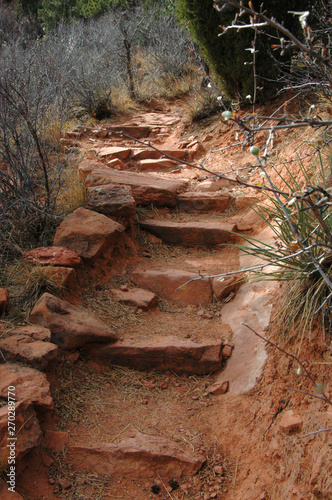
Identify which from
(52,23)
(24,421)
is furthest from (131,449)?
(52,23)

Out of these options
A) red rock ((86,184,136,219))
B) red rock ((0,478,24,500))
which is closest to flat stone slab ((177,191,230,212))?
red rock ((86,184,136,219))

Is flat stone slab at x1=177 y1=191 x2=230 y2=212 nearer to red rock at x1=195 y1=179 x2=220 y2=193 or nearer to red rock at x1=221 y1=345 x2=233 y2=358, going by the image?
red rock at x1=195 y1=179 x2=220 y2=193

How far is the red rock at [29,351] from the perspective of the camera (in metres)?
2.58

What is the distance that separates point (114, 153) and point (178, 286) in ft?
10.3

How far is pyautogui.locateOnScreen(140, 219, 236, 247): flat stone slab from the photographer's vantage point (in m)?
4.38

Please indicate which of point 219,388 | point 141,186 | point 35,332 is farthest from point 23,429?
point 141,186

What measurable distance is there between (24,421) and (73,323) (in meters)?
0.88

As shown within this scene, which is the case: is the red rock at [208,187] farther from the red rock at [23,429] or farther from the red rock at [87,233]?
the red rock at [23,429]

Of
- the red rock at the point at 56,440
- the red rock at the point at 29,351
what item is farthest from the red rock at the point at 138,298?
the red rock at the point at 56,440

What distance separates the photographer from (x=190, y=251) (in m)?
4.45

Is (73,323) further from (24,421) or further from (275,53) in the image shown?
(275,53)

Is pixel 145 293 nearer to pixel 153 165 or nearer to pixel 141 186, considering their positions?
pixel 141 186

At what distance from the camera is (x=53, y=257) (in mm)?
3455

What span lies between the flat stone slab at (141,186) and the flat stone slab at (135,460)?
2915 mm
